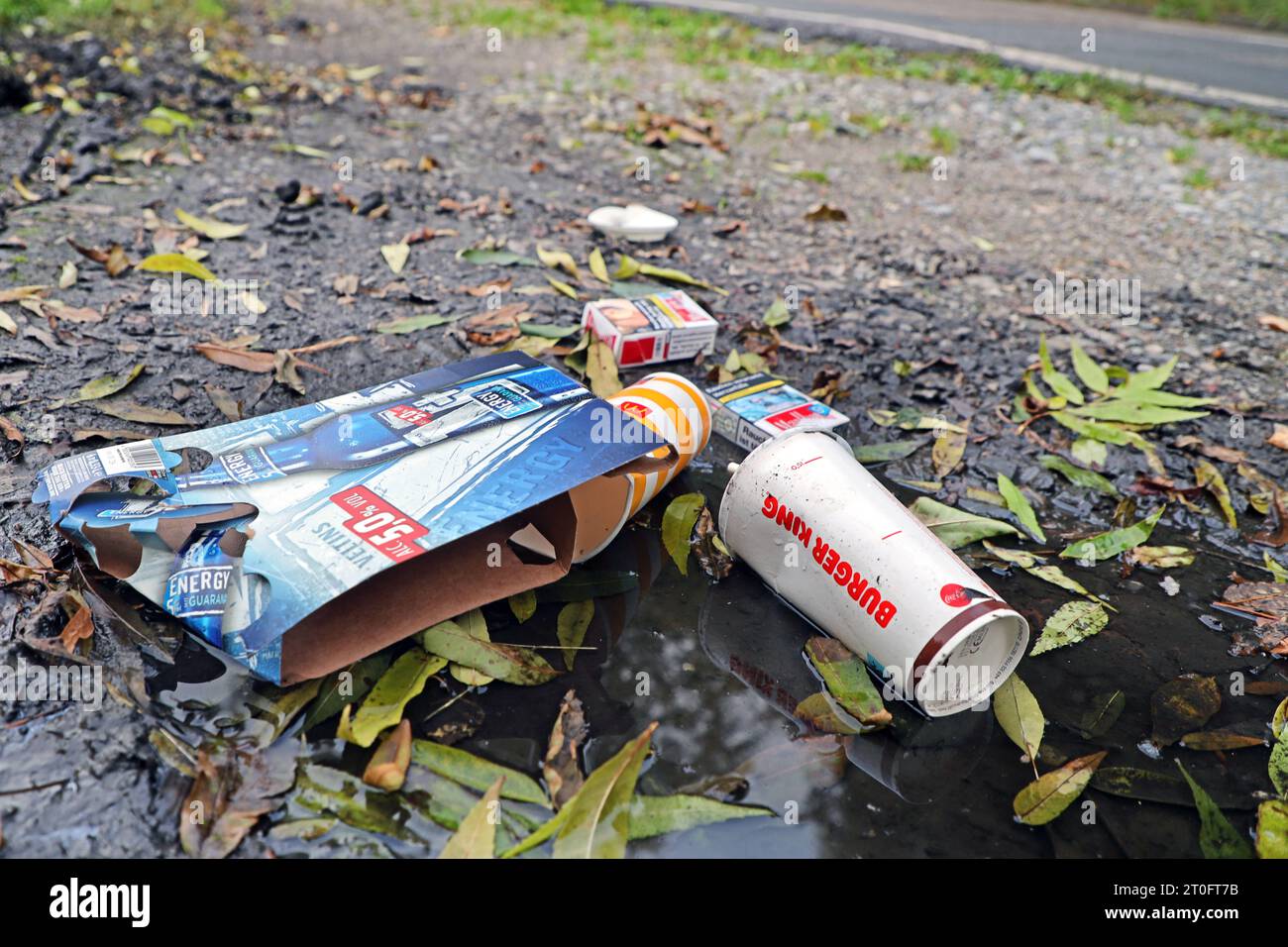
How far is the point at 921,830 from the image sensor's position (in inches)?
64.1

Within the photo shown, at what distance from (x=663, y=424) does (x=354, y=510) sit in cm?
80

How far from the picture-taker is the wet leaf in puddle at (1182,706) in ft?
6.09

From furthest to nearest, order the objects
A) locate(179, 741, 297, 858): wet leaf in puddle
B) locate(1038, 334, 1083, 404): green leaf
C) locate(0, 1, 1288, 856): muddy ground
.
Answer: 1. locate(1038, 334, 1083, 404): green leaf
2. locate(0, 1, 1288, 856): muddy ground
3. locate(179, 741, 297, 858): wet leaf in puddle

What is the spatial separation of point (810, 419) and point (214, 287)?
1918 millimetres

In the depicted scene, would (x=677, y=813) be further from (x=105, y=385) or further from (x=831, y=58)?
(x=831, y=58)

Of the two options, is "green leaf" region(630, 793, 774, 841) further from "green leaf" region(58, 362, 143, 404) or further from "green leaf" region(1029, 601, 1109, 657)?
"green leaf" region(58, 362, 143, 404)

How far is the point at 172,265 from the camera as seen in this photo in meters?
3.04

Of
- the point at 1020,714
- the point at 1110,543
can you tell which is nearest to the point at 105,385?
the point at 1020,714

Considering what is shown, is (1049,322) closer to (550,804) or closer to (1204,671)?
(1204,671)

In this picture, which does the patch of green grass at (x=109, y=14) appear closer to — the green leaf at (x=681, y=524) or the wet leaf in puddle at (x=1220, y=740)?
the green leaf at (x=681, y=524)

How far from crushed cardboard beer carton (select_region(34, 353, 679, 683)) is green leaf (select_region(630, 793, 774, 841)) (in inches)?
21.0

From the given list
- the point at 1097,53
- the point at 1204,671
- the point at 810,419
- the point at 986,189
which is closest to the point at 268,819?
the point at 810,419

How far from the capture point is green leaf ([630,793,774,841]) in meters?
1.57

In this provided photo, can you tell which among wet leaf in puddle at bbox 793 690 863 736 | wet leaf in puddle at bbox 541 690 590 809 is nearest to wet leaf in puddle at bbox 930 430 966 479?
wet leaf in puddle at bbox 793 690 863 736
